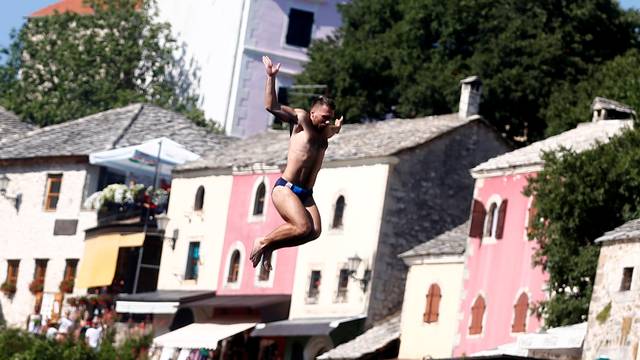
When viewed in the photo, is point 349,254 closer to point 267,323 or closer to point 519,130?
point 267,323

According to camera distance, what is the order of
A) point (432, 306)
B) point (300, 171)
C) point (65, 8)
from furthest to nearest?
point (65, 8) → point (432, 306) → point (300, 171)

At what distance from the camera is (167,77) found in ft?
379

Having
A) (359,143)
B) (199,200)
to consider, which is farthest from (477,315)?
(199,200)

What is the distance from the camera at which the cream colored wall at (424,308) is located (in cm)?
7188

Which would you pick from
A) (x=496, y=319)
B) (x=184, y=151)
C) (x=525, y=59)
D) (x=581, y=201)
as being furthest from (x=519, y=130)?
(x=581, y=201)

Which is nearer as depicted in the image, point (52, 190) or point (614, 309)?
point (614, 309)

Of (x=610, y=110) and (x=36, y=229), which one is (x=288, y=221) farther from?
(x=36, y=229)

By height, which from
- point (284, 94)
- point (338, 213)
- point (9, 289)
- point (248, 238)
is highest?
point (284, 94)

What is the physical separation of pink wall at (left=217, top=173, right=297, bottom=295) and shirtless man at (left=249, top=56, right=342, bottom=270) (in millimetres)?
60610

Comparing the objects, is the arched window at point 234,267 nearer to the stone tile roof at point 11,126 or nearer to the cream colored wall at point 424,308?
the cream colored wall at point 424,308

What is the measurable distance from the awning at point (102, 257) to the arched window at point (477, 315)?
71.7ft

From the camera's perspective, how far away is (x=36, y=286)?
304 feet

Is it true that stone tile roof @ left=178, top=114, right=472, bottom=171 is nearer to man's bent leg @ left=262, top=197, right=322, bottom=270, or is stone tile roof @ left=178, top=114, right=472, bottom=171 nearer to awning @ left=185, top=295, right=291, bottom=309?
awning @ left=185, top=295, right=291, bottom=309

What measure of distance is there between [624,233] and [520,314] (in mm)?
11698
